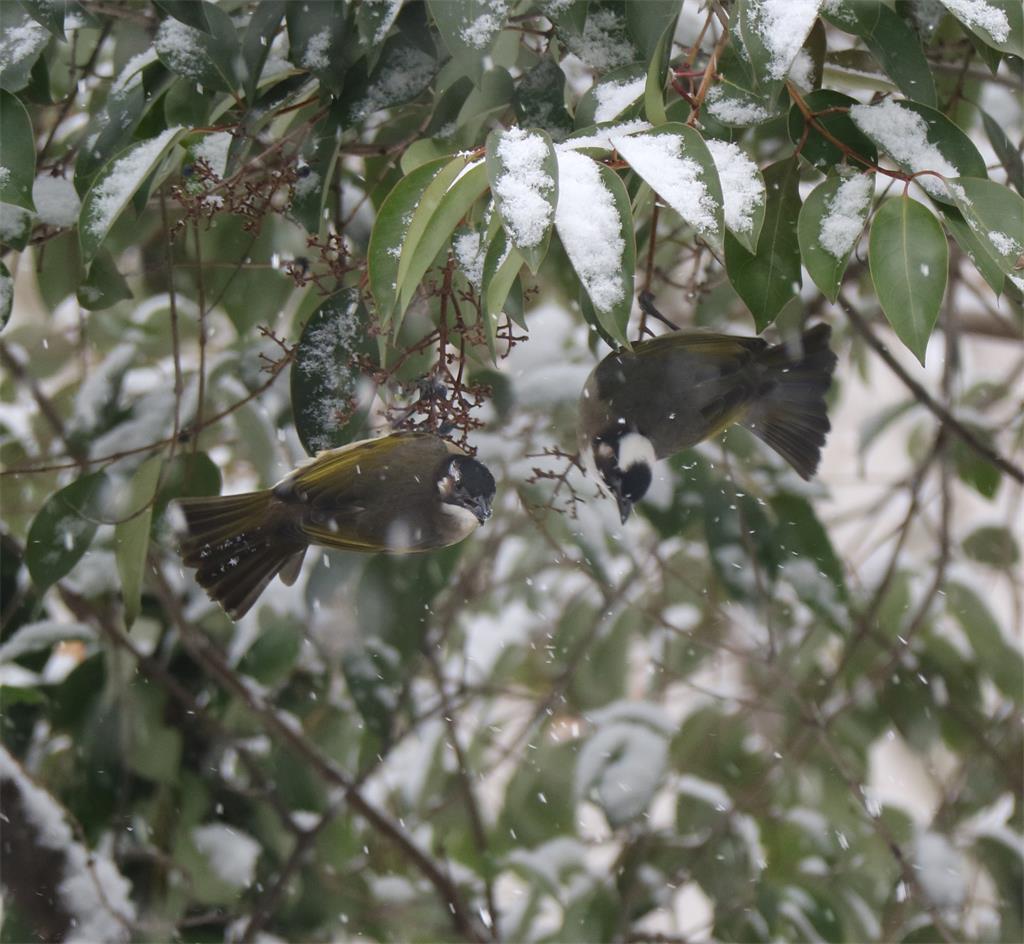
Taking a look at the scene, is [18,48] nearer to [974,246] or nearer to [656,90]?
[656,90]

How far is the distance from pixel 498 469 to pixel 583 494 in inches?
5.3

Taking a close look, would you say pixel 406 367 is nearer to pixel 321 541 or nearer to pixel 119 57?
pixel 321 541

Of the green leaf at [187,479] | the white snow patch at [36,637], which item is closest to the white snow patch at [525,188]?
the green leaf at [187,479]

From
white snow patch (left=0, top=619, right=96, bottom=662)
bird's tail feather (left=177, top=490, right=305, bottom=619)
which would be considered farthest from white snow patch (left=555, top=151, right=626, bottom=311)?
white snow patch (left=0, top=619, right=96, bottom=662)

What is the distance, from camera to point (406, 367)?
75 centimetres

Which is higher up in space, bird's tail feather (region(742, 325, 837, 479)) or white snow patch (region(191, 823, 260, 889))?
bird's tail feather (region(742, 325, 837, 479))

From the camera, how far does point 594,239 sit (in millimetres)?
493

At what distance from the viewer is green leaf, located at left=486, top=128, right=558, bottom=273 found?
47cm

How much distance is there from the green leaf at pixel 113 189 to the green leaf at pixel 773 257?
306 mm

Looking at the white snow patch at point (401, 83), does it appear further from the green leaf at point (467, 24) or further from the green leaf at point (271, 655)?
the green leaf at point (271, 655)

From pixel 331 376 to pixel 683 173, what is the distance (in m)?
0.27

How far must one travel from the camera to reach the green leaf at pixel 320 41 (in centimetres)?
69

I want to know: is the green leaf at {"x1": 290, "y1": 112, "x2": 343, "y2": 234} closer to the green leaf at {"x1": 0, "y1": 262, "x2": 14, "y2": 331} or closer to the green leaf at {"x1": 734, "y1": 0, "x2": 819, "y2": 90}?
the green leaf at {"x1": 0, "y1": 262, "x2": 14, "y2": 331}

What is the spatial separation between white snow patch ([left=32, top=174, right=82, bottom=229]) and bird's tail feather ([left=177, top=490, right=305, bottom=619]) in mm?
253
